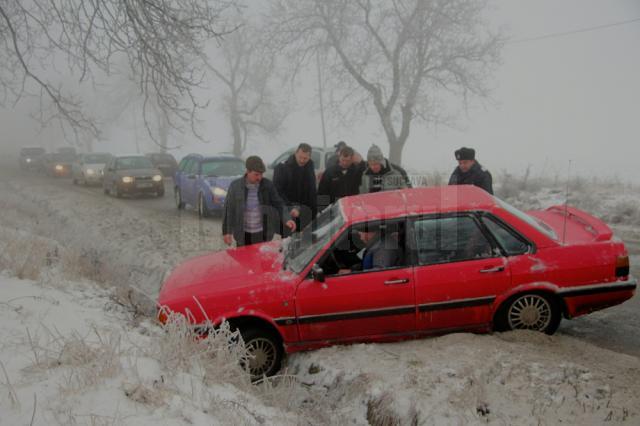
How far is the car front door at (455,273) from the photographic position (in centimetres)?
420

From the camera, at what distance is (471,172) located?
661 centimetres

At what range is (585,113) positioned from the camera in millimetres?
65250

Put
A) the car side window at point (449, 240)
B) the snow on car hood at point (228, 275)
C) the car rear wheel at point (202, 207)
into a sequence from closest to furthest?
the snow on car hood at point (228, 275), the car side window at point (449, 240), the car rear wheel at point (202, 207)

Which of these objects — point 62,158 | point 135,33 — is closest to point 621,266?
point 135,33

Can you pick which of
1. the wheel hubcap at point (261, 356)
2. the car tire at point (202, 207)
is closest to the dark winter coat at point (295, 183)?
the wheel hubcap at point (261, 356)

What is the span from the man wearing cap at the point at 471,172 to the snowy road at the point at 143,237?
218 cm

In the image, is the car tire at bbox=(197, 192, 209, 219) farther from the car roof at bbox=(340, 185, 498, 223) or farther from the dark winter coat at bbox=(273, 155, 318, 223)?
the car roof at bbox=(340, 185, 498, 223)

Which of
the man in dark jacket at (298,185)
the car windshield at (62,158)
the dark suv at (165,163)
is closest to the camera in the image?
the man in dark jacket at (298,185)

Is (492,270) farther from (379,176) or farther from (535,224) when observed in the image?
(379,176)

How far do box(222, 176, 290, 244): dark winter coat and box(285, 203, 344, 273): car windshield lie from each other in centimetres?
103

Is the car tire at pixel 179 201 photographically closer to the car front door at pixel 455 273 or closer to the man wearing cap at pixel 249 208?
the man wearing cap at pixel 249 208

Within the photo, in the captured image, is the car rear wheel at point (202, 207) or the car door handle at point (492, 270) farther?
the car rear wheel at point (202, 207)

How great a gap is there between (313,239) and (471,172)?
121 inches

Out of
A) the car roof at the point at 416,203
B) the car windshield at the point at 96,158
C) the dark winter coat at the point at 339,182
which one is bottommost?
the car roof at the point at 416,203
